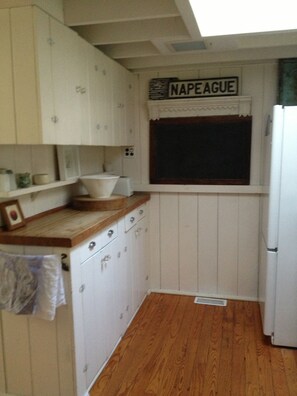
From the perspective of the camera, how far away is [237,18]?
7.57 feet

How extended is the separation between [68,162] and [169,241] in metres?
1.41

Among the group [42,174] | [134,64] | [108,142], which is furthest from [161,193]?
[42,174]

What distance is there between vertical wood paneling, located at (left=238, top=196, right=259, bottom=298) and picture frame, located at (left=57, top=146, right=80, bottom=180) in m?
1.56

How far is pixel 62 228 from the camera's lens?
2.07m

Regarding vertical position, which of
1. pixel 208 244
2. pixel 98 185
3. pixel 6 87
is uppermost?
pixel 6 87

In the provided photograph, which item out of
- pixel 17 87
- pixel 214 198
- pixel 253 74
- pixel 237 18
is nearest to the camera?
pixel 17 87

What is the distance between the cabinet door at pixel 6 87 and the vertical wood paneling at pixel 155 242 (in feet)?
6.06

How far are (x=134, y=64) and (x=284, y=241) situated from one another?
1999 millimetres

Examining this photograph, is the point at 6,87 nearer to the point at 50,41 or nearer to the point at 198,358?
the point at 50,41

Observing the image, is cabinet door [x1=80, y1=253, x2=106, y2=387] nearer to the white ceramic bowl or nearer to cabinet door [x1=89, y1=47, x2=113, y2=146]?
the white ceramic bowl

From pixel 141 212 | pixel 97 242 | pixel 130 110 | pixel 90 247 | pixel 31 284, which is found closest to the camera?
pixel 31 284

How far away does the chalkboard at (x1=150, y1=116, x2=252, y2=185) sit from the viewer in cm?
327

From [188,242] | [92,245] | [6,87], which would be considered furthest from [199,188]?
[6,87]

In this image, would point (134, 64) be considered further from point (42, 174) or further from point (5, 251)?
point (5, 251)
